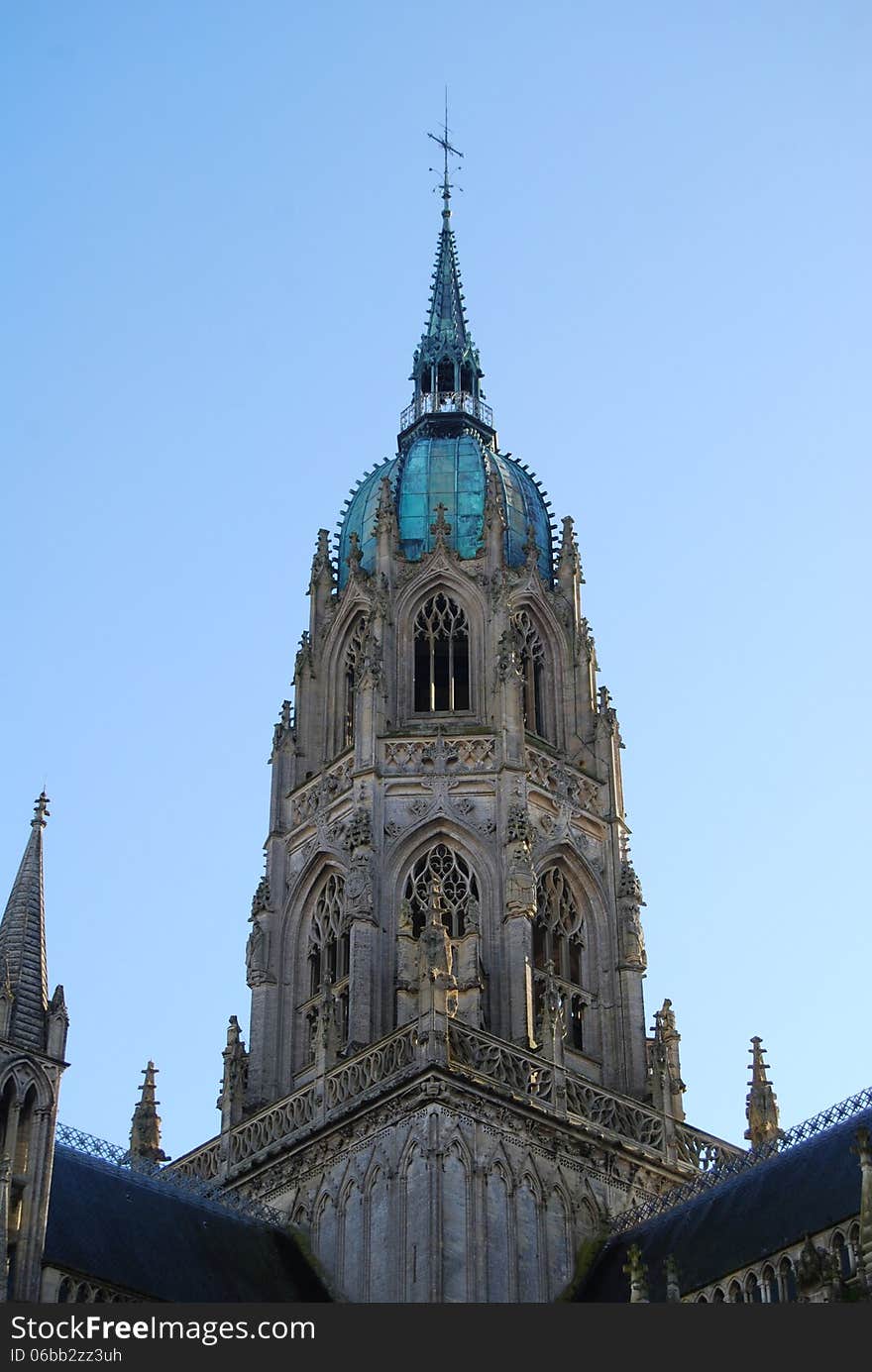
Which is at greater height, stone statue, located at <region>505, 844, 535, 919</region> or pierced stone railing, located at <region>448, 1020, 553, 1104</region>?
stone statue, located at <region>505, 844, 535, 919</region>

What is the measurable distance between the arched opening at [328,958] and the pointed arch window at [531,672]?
6.31 metres

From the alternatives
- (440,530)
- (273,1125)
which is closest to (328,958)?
(273,1125)

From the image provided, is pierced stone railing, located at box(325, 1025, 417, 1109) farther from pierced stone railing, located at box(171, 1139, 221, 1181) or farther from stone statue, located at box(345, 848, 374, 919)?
stone statue, located at box(345, 848, 374, 919)

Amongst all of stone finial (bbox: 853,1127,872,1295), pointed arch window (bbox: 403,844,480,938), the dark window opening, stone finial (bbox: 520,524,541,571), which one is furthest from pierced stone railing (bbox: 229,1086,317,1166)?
the dark window opening

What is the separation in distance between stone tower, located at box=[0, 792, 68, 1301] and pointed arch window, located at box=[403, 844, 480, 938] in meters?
13.7

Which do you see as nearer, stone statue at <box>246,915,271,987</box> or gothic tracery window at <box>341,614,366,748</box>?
stone statue at <box>246,915,271,987</box>

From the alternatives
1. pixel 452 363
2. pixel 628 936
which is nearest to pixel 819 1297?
pixel 628 936

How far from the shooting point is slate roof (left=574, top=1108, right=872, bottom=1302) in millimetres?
42312

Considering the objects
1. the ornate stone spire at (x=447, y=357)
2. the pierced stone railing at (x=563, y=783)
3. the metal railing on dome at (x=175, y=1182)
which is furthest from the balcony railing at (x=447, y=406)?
the metal railing on dome at (x=175, y=1182)

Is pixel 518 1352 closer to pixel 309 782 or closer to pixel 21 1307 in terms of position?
pixel 21 1307

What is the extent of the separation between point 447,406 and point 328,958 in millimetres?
18042

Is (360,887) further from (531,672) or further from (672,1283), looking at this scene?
(672,1283)

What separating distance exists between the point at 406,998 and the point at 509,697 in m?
8.59

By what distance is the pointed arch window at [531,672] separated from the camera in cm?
5691
